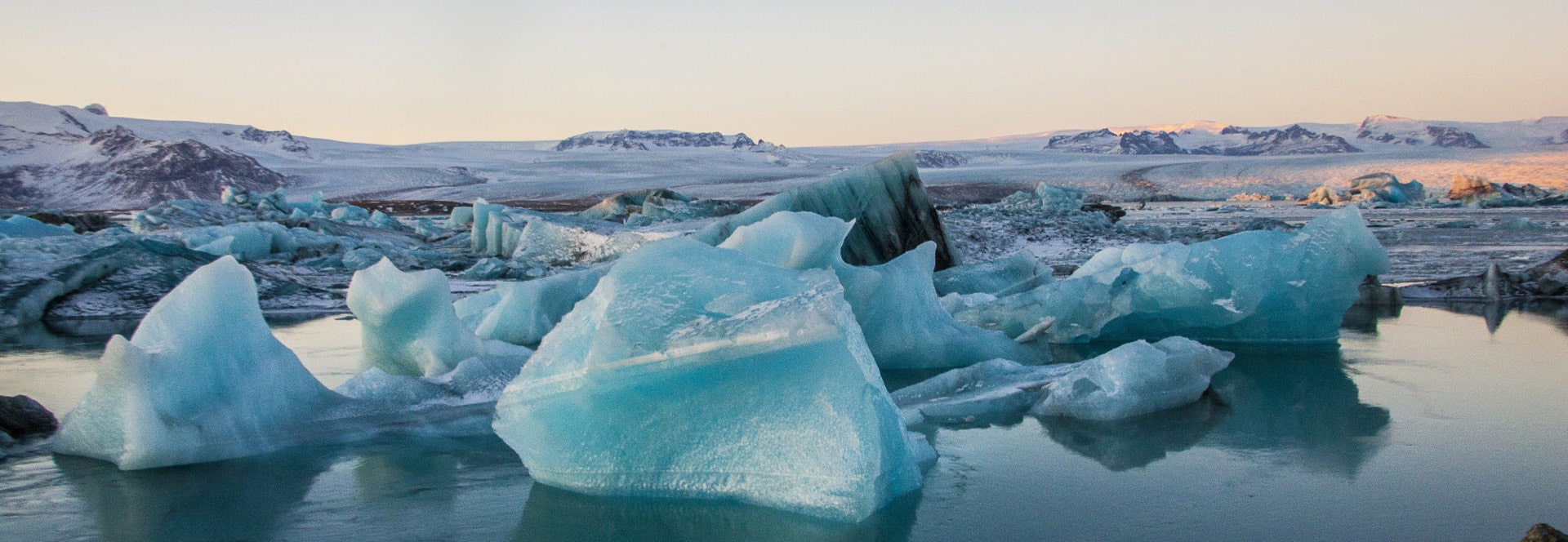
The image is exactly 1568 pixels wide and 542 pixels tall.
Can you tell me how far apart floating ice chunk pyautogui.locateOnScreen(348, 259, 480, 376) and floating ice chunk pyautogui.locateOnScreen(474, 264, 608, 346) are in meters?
0.89

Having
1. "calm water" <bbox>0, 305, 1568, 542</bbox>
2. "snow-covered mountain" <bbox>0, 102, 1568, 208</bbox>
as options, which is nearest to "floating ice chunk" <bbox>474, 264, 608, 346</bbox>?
"calm water" <bbox>0, 305, 1568, 542</bbox>

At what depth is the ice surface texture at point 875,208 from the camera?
658 cm

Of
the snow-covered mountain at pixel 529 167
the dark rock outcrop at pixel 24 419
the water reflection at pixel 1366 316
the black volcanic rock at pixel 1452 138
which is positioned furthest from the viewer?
the black volcanic rock at pixel 1452 138

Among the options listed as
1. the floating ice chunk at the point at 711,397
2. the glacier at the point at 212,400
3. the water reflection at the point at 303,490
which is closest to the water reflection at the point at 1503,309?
the floating ice chunk at the point at 711,397

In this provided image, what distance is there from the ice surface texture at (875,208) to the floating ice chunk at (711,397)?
3.72m

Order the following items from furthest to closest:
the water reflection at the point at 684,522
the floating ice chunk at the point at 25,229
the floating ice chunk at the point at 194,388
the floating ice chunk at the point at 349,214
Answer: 1. the floating ice chunk at the point at 349,214
2. the floating ice chunk at the point at 25,229
3. the floating ice chunk at the point at 194,388
4. the water reflection at the point at 684,522

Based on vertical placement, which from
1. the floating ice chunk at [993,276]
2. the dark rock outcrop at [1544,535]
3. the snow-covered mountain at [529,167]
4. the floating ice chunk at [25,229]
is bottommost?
the snow-covered mountain at [529,167]

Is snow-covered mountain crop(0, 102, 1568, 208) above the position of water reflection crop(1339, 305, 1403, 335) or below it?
below

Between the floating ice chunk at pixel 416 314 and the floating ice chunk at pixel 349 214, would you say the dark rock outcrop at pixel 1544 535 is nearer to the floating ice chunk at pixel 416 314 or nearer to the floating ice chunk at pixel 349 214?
the floating ice chunk at pixel 416 314

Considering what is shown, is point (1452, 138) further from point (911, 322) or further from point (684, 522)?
point (684, 522)

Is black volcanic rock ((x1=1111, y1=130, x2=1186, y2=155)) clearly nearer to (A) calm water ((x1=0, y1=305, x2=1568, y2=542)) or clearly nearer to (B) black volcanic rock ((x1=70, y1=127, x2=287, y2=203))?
(B) black volcanic rock ((x1=70, y1=127, x2=287, y2=203))

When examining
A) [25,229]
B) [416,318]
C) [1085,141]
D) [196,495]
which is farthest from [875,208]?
[1085,141]

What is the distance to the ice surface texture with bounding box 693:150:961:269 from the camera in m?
6.58

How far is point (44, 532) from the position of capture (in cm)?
216
